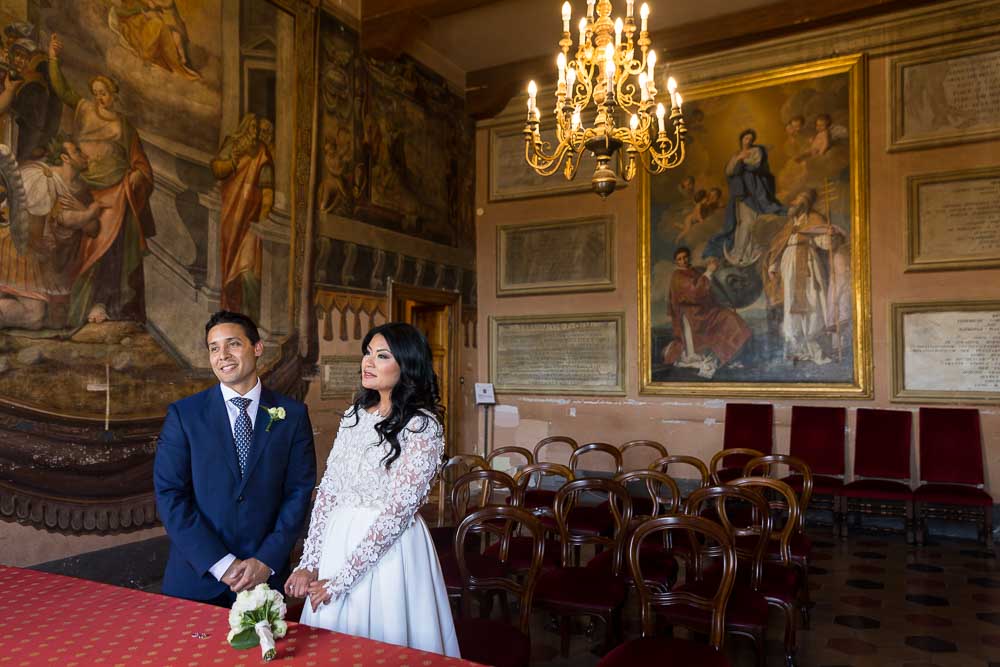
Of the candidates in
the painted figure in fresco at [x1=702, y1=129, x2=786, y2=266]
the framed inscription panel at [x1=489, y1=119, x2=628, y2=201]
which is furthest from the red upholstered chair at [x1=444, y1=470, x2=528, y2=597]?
the framed inscription panel at [x1=489, y1=119, x2=628, y2=201]

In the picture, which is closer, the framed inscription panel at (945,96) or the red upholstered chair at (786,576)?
the red upholstered chair at (786,576)

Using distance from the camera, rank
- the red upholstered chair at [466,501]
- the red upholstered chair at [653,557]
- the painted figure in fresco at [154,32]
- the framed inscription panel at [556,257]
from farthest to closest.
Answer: the framed inscription panel at [556,257], the painted figure in fresco at [154,32], the red upholstered chair at [653,557], the red upholstered chair at [466,501]

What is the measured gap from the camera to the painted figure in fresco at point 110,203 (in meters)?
4.94

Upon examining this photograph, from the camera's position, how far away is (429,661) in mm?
1612

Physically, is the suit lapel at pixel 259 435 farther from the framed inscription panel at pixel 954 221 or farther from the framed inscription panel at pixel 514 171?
the framed inscription panel at pixel 514 171

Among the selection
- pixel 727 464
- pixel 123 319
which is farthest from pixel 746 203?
pixel 123 319

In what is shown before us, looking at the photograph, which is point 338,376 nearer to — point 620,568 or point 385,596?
point 620,568

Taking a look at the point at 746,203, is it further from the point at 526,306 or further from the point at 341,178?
the point at 341,178

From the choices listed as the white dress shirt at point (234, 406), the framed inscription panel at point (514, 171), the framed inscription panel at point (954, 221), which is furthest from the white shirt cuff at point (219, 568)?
the framed inscription panel at point (514, 171)

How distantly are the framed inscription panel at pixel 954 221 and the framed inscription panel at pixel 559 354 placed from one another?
3.26 meters

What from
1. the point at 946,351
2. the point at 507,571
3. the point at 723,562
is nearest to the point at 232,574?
the point at 507,571

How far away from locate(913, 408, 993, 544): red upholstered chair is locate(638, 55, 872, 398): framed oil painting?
742 millimetres

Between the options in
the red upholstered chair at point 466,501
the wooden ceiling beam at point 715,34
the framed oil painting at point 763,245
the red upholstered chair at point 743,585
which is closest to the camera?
the red upholstered chair at point 743,585

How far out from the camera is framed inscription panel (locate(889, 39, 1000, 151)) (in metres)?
7.16
